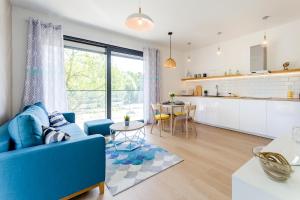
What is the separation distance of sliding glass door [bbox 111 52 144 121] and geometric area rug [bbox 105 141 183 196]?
165 cm

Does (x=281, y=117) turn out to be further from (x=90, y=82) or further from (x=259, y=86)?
(x=90, y=82)

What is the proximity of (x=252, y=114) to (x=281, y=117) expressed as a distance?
54 centimetres

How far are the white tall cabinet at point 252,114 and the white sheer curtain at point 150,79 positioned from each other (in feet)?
4.89

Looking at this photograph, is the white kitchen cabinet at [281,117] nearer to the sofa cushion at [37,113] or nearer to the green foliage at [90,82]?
the green foliage at [90,82]

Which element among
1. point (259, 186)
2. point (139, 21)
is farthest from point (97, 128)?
point (259, 186)

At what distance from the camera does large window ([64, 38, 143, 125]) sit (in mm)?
3572

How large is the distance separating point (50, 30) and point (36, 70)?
34.3 inches

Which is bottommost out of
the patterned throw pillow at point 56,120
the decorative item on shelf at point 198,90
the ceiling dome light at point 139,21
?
the patterned throw pillow at point 56,120

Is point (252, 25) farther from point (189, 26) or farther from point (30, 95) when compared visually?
point (30, 95)

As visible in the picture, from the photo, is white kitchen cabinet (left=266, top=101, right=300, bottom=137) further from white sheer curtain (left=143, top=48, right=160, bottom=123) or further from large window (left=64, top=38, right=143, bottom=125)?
large window (left=64, top=38, right=143, bottom=125)

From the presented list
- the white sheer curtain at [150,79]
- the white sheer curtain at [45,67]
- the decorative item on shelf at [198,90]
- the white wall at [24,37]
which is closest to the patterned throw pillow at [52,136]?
the white sheer curtain at [45,67]

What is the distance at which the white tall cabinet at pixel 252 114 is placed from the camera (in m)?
3.07

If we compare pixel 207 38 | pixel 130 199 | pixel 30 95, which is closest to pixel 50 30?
pixel 30 95

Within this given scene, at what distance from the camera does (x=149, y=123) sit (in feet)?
15.5
